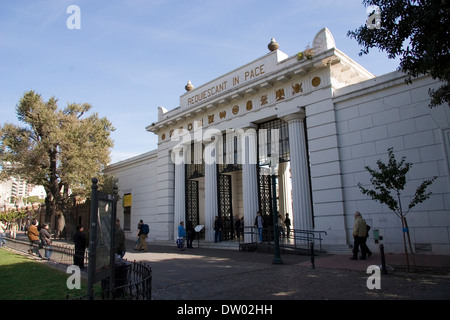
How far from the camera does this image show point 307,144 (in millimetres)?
15727

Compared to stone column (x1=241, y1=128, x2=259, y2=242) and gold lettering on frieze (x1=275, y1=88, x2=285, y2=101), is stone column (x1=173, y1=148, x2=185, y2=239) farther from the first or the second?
gold lettering on frieze (x1=275, y1=88, x2=285, y2=101)

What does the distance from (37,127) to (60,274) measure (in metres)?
18.2

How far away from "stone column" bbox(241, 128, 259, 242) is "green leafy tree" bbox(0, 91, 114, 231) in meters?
12.8

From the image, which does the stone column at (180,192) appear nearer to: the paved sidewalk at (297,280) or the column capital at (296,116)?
the column capital at (296,116)

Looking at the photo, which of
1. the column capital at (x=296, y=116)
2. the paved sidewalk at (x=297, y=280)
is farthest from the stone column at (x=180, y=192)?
Answer: the paved sidewalk at (x=297, y=280)

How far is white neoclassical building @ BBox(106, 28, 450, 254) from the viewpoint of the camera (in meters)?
11.9

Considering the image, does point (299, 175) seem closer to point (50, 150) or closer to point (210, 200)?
point (210, 200)

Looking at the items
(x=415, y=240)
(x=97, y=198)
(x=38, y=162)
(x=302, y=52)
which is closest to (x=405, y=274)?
(x=415, y=240)

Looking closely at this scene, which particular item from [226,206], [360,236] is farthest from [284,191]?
[360,236]

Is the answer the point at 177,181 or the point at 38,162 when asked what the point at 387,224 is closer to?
the point at 177,181

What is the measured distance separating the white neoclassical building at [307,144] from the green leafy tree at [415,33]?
154 inches

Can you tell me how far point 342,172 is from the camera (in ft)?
45.5

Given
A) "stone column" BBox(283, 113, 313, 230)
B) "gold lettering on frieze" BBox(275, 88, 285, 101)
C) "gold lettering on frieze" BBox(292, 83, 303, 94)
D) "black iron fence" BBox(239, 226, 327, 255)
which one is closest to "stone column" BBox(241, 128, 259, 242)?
"black iron fence" BBox(239, 226, 327, 255)

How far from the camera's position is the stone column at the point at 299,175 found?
48.9 feet
